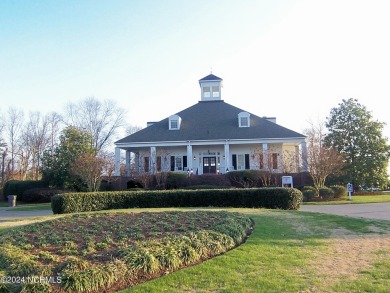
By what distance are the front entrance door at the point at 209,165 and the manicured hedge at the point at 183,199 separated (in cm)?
1717

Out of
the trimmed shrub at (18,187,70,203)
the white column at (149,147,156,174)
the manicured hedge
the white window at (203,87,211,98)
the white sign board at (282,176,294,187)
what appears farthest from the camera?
the white window at (203,87,211,98)

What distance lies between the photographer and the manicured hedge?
1717cm

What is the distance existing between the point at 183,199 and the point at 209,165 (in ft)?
57.0

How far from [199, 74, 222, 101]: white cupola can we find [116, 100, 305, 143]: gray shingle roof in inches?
73.1

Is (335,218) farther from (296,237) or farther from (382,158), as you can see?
(382,158)

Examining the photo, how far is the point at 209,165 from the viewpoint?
118ft

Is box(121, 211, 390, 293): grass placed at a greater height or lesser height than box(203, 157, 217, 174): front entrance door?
lesser

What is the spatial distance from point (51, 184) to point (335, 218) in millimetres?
27941

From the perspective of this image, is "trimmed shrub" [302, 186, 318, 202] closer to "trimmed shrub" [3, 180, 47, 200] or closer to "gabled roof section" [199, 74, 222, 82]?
"gabled roof section" [199, 74, 222, 82]

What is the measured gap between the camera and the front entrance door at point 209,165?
117 feet

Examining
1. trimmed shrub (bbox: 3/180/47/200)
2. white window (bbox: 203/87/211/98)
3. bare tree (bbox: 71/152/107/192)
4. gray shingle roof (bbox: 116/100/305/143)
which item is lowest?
trimmed shrub (bbox: 3/180/47/200)

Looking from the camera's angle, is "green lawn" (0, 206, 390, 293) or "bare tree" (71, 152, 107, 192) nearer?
"green lawn" (0, 206, 390, 293)

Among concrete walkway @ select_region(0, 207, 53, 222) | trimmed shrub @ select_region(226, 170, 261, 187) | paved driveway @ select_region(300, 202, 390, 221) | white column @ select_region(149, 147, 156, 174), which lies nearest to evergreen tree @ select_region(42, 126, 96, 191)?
white column @ select_region(149, 147, 156, 174)

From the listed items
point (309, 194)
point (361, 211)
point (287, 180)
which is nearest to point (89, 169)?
point (287, 180)
